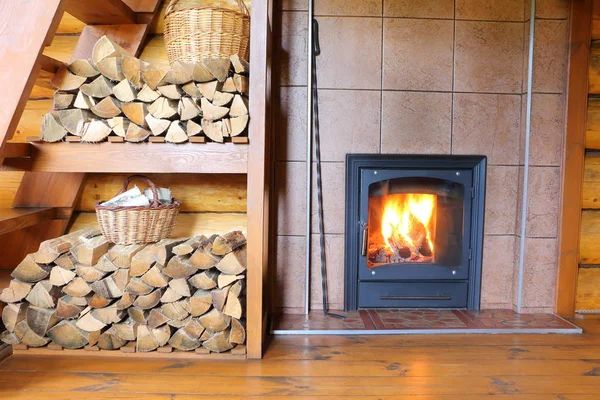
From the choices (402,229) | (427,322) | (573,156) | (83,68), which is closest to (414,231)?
(402,229)

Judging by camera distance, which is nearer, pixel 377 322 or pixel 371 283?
pixel 377 322

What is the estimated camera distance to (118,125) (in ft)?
6.52

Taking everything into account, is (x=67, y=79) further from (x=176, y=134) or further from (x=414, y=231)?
(x=414, y=231)

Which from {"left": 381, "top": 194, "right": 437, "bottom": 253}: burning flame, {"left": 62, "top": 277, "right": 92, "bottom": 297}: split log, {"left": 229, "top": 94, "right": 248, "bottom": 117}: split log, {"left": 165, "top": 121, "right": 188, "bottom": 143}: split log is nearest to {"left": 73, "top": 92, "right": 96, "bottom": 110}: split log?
{"left": 165, "top": 121, "right": 188, "bottom": 143}: split log

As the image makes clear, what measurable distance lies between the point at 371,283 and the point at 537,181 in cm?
96

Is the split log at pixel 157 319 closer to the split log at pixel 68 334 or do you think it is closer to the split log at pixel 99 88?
the split log at pixel 68 334

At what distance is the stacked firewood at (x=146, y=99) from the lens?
195cm

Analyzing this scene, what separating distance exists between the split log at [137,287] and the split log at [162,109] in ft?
2.06

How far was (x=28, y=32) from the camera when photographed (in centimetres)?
181

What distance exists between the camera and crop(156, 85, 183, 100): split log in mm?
Answer: 1961

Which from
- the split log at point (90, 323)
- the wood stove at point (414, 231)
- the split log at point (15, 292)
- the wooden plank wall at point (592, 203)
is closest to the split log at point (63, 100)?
the split log at point (15, 292)

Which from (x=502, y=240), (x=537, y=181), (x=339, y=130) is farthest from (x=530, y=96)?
(x=339, y=130)

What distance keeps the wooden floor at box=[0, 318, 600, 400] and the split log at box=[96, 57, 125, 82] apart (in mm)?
1089

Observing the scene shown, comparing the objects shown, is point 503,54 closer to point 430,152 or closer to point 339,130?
point 430,152
